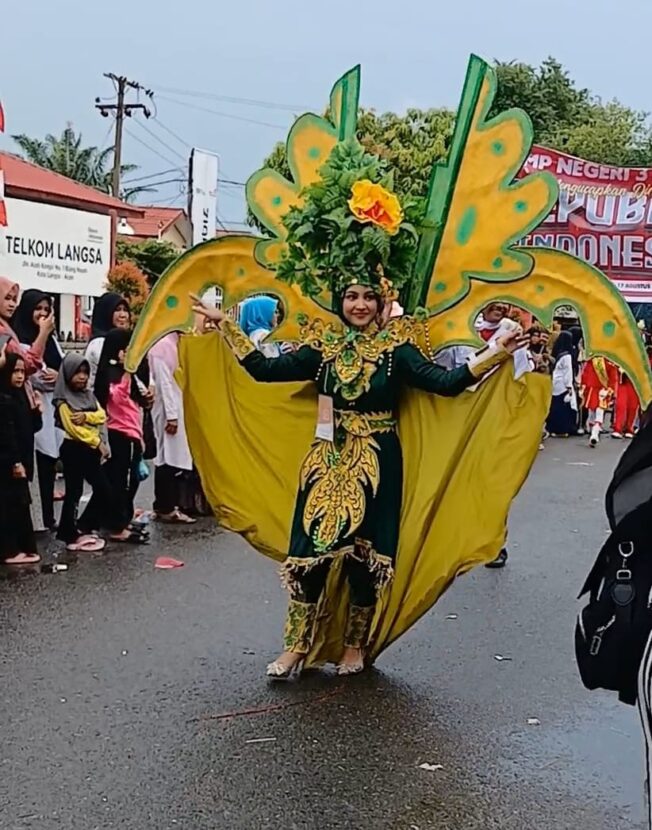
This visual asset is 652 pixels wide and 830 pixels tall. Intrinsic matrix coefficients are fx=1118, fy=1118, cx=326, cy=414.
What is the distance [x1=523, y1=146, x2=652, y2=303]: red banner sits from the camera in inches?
677

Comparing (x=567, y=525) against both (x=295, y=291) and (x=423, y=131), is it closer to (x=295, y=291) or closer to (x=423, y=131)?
(x=295, y=291)

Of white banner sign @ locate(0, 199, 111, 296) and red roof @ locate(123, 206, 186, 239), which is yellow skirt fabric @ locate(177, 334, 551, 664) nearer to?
white banner sign @ locate(0, 199, 111, 296)

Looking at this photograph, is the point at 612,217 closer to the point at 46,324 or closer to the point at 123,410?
the point at 123,410

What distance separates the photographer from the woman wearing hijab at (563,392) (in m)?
16.2

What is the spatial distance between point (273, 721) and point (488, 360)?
1692 mm

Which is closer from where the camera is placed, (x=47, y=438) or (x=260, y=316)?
(x=47, y=438)

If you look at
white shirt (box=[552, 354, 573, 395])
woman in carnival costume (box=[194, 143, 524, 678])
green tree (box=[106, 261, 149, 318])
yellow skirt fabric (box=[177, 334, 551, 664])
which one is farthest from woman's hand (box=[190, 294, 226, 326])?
white shirt (box=[552, 354, 573, 395])

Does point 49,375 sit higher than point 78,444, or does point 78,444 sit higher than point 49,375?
point 49,375

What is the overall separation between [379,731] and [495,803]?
719 millimetres

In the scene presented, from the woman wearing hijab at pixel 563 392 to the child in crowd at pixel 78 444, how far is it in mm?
9507

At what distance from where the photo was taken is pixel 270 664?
5133 mm

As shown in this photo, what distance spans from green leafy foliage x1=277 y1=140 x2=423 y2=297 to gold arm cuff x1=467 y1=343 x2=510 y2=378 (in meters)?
0.52

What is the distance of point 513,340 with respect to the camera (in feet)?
14.6

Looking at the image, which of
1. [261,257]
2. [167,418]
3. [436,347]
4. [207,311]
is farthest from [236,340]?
[167,418]
